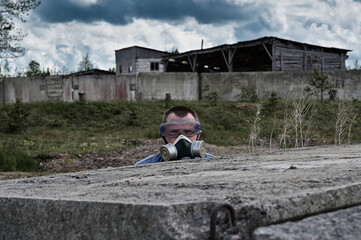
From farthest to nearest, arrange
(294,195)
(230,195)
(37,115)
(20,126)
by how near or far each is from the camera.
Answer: (37,115)
(20,126)
(230,195)
(294,195)

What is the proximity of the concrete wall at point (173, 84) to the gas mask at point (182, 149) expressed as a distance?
15242 millimetres

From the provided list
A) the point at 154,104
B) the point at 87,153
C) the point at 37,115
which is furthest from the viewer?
the point at 154,104

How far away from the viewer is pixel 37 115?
53.2 ft

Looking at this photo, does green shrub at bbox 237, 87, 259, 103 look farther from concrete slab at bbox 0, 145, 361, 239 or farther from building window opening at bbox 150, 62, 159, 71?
concrete slab at bbox 0, 145, 361, 239

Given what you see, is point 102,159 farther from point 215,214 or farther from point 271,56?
point 271,56

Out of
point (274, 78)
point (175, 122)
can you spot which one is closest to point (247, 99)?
point (274, 78)

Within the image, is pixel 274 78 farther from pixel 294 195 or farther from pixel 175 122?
pixel 294 195

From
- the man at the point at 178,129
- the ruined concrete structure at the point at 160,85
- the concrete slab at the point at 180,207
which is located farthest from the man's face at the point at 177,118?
the ruined concrete structure at the point at 160,85

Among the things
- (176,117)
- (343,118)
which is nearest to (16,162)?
(176,117)

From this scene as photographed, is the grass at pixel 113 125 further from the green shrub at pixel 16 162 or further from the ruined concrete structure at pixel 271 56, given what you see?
the ruined concrete structure at pixel 271 56

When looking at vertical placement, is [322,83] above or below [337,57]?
below

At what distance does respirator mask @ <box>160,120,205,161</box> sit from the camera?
437cm

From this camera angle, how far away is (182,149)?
4559 millimetres

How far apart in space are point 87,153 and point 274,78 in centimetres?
1173
